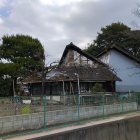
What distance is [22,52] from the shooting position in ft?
156

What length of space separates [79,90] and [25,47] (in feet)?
49.1

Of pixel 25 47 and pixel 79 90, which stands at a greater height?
pixel 25 47

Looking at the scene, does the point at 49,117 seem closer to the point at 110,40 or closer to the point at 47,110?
the point at 47,110

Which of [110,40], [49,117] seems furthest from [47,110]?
[110,40]

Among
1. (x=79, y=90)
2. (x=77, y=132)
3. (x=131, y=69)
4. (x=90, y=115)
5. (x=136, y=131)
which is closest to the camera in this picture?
(x=77, y=132)

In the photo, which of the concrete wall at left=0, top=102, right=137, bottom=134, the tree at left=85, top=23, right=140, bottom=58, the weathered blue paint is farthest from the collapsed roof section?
the concrete wall at left=0, top=102, right=137, bottom=134

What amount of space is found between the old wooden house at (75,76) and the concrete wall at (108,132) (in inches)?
819

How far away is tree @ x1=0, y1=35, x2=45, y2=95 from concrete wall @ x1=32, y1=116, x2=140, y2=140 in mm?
32343

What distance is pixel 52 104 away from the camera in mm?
14461

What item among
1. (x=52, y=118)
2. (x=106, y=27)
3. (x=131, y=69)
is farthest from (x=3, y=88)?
(x=52, y=118)

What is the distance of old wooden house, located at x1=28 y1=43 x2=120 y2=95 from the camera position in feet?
119

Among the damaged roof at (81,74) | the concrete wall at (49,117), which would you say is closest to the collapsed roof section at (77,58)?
the damaged roof at (81,74)

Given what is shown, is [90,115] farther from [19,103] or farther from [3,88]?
[3,88]

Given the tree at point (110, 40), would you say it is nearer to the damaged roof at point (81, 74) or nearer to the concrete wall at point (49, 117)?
the damaged roof at point (81, 74)
